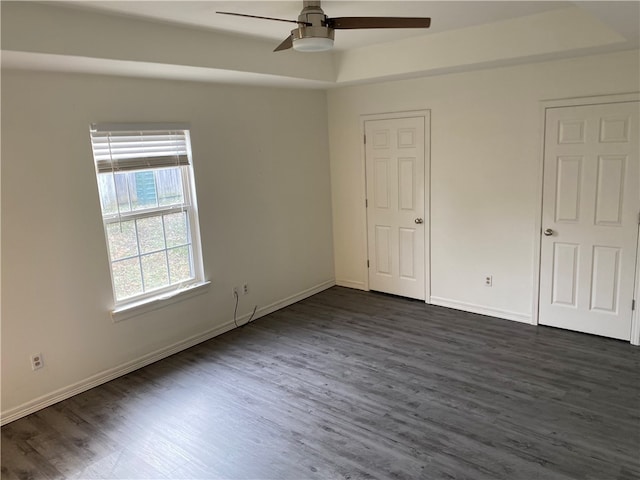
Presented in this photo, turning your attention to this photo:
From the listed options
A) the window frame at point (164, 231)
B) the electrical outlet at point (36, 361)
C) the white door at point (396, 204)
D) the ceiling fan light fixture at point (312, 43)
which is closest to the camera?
the ceiling fan light fixture at point (312, 43)

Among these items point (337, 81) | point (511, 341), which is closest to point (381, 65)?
point (337, 81)

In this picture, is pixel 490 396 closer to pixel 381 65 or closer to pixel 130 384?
pixel 130 384

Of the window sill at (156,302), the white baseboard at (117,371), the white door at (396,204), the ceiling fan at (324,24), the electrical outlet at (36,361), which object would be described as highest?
the ceiling fan at (324,24)

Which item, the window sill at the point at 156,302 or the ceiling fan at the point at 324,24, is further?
the window sill at the point at 156,302

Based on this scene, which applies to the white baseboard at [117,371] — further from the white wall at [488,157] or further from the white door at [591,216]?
the white door at [591,216]

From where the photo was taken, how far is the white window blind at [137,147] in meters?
3.50

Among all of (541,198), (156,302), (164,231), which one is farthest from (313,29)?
(541,198)

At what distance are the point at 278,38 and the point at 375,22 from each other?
1382 mm

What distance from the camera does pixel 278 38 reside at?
3.78 m

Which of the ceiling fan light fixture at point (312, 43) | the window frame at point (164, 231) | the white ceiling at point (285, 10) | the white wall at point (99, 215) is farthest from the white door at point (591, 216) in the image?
the window frame at point (164, 231)

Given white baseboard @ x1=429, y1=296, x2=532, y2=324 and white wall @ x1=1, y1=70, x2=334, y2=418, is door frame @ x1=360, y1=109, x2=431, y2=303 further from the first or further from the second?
white wall @ x1=1, y1=70, x2=334, y2=418

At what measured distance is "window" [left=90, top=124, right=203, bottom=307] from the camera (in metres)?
3.60

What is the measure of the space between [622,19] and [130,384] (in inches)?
158

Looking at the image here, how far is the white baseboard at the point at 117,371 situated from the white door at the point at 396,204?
1250mm
